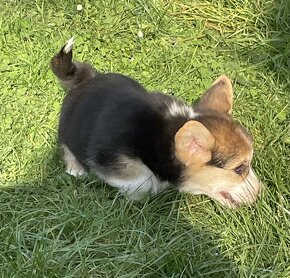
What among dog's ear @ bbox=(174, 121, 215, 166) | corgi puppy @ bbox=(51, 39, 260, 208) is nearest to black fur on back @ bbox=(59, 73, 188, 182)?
corgi puppy @ bbox=(51, 39, 260, 208)

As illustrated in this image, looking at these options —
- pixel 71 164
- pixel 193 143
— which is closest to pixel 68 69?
pixel 71 164

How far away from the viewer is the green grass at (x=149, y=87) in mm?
3713

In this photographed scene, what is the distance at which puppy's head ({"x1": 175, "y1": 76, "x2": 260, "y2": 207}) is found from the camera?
11.5 feet

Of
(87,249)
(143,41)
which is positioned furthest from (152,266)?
(143,41)

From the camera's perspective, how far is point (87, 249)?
375cm

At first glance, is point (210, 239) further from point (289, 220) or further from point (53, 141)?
point (53, 141)

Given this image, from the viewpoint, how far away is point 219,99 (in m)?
3.91

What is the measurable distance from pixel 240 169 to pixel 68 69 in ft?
4.50

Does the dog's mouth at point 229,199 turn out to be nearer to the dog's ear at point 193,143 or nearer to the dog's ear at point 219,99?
the dog's ear at point 193,143

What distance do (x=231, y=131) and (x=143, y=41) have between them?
5.55 ft

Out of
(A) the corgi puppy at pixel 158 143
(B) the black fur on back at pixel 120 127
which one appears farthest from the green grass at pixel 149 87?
(B) the black fur on back at pixel 120 127

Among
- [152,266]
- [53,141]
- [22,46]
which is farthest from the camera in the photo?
[22,46]

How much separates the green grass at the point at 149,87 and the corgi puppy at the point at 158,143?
0.16 m

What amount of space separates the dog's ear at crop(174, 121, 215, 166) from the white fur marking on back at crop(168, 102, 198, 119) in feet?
0.99
